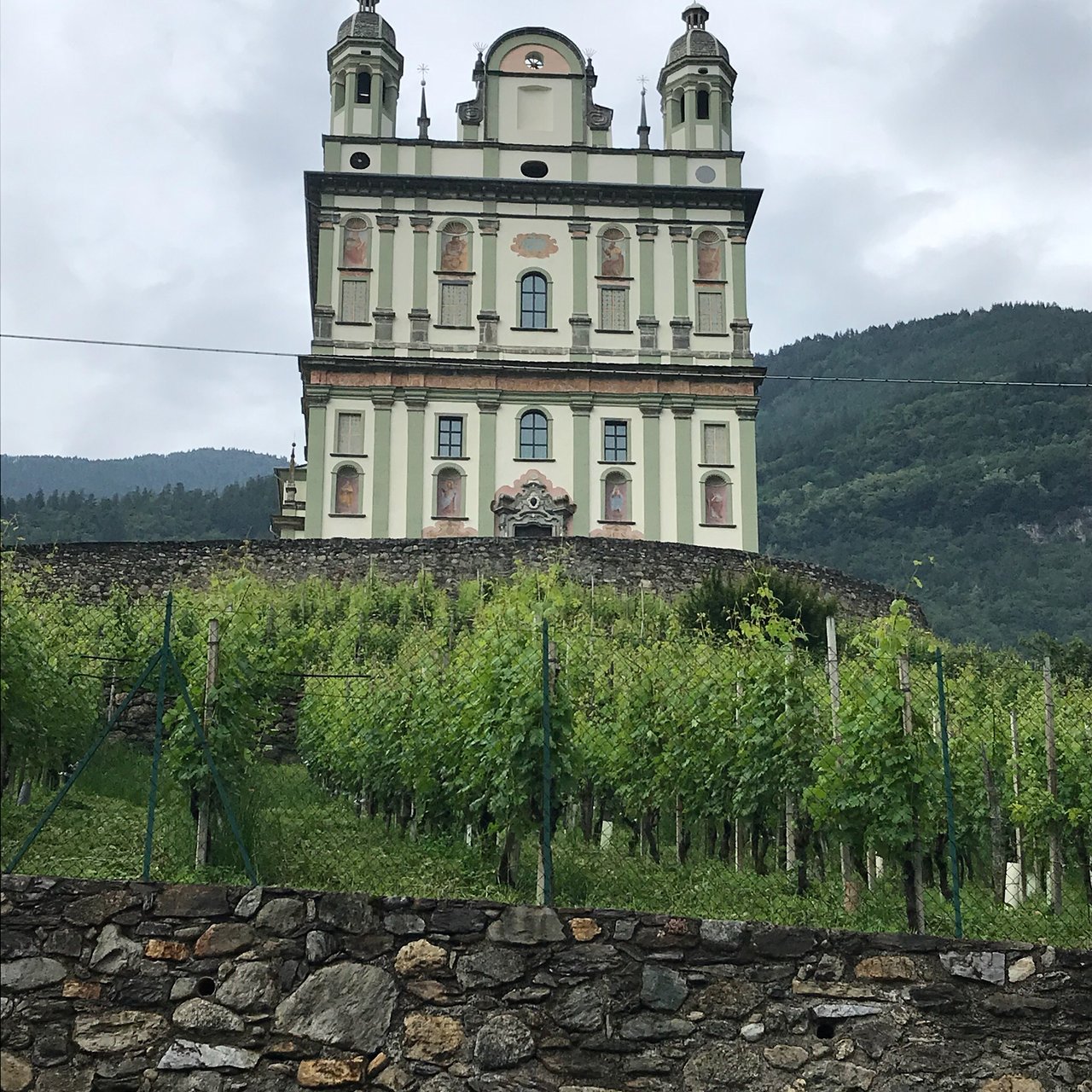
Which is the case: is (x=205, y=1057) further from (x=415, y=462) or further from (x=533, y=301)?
(x=533, y=301)

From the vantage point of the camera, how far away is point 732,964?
9141mm

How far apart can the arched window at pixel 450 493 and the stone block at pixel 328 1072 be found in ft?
105

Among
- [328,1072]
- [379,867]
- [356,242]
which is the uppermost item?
[356,242]

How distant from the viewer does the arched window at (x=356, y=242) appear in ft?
139

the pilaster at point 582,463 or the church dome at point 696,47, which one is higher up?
the church dome at point 696,47

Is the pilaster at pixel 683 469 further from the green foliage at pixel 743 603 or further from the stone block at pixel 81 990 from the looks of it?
the stone block at pixel 81 990

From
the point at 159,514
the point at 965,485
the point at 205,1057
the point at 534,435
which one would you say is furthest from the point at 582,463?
the point at 965,485

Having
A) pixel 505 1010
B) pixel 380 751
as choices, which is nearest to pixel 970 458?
pixel 380 751

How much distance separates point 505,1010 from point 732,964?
140 cm

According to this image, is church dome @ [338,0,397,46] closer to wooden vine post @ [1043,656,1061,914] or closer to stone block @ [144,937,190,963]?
wooden vine post @ [1043,656,1061,914]

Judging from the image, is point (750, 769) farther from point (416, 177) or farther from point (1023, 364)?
point (1023, 364)

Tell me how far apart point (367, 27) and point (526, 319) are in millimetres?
10443

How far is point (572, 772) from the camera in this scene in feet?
36.6

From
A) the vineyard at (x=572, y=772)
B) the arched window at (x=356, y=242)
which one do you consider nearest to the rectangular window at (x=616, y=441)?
the arched window at (x=356, y=242)
